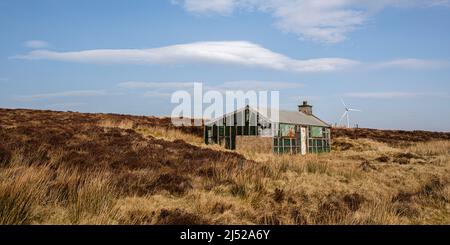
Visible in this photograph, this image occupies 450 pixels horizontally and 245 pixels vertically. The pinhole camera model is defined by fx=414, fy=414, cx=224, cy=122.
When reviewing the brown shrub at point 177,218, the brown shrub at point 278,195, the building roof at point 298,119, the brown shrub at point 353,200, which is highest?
the building roof at point 298,119

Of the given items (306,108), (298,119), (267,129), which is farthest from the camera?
(306,108)

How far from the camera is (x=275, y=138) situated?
32.7 m

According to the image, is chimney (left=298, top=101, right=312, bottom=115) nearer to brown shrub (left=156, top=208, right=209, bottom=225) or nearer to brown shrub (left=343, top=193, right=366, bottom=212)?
brown shrub (left=343, top=193, right=366, bottom=212)

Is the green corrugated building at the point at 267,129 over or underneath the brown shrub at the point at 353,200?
over

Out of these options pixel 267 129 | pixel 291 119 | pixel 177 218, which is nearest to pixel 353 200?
pixel 177 218

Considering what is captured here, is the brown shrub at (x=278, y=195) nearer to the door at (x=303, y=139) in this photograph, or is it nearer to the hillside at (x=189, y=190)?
the hillside at (x=189, y=190)

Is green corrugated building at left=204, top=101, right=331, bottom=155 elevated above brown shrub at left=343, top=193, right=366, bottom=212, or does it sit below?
above

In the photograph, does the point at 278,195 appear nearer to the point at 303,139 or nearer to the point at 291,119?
the point at 291,119

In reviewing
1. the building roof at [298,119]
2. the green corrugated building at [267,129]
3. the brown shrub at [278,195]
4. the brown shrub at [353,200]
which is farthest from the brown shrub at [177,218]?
the building roof at [298,119]

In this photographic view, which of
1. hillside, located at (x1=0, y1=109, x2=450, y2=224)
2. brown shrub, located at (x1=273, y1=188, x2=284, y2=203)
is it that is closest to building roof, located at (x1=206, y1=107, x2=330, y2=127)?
hillside, located at (x1=0, y1=109, x2=450, y2=224)

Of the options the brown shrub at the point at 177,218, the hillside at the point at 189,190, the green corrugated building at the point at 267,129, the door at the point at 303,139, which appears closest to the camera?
the hillside at the point at 189,190

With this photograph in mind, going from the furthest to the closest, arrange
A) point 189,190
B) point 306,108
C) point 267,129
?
point 306,108 < point 267,129 < point 189,190

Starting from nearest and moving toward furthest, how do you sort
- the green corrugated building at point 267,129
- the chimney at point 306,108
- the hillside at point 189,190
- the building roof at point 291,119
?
1. the hillside at point 189,190
2. the green corrugated building at point 267,129
3. the building roof at point 291,119
4. the chimney at point 306,108

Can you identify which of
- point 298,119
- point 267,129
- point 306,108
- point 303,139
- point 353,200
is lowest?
point 353,200
